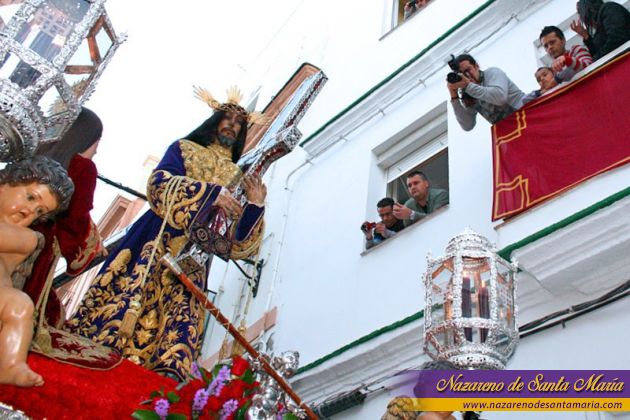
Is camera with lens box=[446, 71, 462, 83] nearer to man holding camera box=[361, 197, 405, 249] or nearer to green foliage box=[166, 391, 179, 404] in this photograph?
man holding camera box=[361, 197, 405, 249]

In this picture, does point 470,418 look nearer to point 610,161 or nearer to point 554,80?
point 610,161

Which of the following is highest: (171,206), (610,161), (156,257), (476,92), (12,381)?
(476,92)

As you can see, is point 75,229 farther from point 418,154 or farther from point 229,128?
point 418,154

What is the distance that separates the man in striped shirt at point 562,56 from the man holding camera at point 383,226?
70.6 inches

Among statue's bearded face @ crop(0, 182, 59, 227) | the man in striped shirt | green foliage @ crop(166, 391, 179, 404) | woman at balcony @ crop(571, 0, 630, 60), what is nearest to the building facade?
the man in striped shirt

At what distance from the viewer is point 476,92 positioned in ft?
15.7

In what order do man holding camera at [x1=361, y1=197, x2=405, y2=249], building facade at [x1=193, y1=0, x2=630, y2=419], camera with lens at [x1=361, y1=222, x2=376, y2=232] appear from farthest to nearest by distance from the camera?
camera with lens at [x1=361, y1=222, x2=376, y2=232] < man holding camera at [x1=361, y1=197, x2=405, y2=249] < building facade at [x1=193, y1=0, x2=630, y2=419]

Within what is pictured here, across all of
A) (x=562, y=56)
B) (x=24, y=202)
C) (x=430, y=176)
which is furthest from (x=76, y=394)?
(x=430, y=176)

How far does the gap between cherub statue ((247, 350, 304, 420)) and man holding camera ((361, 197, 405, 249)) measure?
2.90 metres

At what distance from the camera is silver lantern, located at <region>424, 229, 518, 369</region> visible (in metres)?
2.70

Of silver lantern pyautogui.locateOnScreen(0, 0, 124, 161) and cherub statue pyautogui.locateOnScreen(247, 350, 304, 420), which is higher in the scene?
silver lantern pyautogui.locateOnScreen(0, 0, 124, 161)

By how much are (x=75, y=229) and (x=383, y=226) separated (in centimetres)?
309

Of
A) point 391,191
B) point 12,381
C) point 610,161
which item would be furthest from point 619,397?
point 391,191

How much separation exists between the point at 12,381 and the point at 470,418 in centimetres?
170
